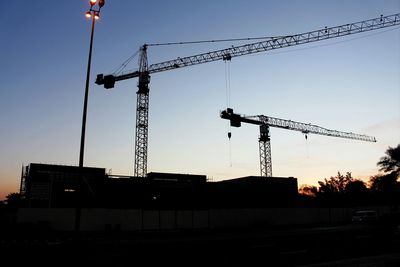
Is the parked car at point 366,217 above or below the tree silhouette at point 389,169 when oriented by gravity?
below

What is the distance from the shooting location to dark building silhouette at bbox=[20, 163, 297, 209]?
183 ft

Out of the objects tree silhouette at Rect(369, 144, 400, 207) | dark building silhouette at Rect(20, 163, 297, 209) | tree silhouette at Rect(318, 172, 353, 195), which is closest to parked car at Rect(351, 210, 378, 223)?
tree silhouette at Rect(369, 144, 400, 207)

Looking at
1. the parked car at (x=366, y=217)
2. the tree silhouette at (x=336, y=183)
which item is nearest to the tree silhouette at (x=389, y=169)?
the parked car at (x=366, y=217)

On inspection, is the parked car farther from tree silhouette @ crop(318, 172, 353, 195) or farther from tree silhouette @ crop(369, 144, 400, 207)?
tree silhouette @ crop(318, 172, 353, 195)

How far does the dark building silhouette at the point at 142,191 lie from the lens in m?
55.8

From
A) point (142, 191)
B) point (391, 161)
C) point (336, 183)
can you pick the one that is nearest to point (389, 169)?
point (391, 161)

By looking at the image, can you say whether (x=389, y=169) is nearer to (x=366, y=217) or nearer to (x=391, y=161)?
(x=391, y=161)

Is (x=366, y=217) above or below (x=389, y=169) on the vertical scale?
below

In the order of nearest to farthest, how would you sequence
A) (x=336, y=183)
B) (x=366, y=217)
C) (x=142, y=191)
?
1. (x=366, y=217)
2. (x=142, y=191)
3. (x=336, y=183)

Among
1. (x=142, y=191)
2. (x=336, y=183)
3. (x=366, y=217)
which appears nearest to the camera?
(x=366, y=217)

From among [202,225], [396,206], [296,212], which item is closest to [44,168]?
[202,225]

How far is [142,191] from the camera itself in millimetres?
61969

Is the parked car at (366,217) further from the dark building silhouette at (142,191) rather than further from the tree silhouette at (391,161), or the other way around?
the dark building silhouette at (142,191)

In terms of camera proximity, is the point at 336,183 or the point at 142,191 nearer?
the point at 142,191
